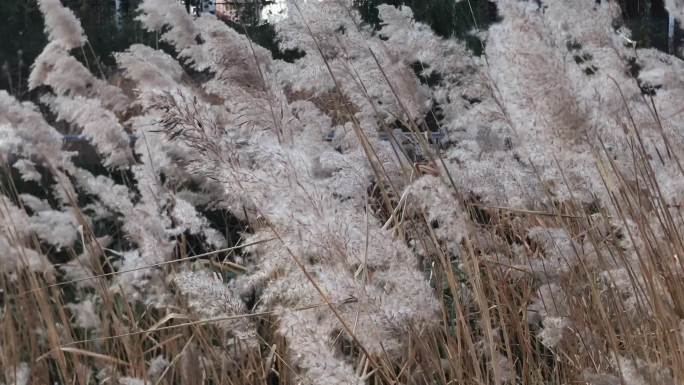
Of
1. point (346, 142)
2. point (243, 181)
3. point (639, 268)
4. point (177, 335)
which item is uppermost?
point (243, 181)

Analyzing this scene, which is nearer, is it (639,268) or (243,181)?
(243,181)

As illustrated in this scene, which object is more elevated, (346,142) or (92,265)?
(346,142)

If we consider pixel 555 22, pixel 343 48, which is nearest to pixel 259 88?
pixel 343 48

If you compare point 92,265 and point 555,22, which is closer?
point 555,22

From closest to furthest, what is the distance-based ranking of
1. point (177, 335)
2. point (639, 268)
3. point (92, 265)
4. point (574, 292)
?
point (639, 268)
point (574, 292)
point (177, 335)
point (92, 265)

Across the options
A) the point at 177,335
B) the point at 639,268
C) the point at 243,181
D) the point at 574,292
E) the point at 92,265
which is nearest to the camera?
the point at 243,181

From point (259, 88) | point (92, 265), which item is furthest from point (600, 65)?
point (92, 265)

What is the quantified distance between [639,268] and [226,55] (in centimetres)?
78

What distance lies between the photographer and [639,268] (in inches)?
58.0

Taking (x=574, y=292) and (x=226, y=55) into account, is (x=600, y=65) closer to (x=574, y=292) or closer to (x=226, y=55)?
(x=574, y=292)

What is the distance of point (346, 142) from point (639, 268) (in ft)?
2.12

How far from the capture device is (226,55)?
156cm

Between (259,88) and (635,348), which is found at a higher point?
(259,88)

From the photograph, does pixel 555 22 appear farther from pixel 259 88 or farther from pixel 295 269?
pixel 295 269
